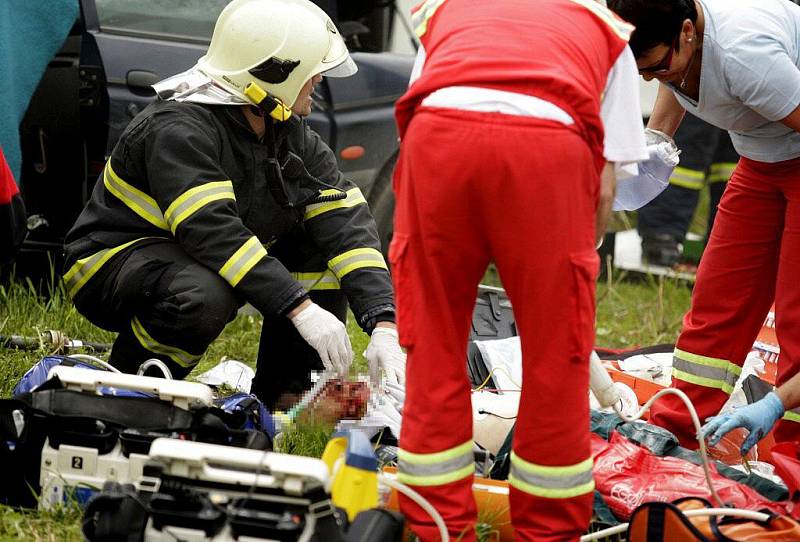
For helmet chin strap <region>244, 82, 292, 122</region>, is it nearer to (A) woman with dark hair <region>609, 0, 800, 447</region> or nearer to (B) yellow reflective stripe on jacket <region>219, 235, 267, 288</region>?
(B) yellow reflective stripe on jacket <region>219, 235, 267, 288</region>

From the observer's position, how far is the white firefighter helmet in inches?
131

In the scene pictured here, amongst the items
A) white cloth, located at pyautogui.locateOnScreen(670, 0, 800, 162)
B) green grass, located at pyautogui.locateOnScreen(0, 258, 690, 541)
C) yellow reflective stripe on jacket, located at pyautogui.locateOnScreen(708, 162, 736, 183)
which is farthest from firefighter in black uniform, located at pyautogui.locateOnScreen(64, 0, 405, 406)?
yellow reflective stripe on jacket, located at pyautogui.locateOnScreen(708, 162, 736, 183)

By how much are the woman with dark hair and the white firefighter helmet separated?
0.90 metres

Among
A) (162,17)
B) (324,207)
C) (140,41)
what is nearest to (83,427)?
(324,207)

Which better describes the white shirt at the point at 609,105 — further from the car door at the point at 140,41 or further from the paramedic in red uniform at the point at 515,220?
the car door at the point at 140,41

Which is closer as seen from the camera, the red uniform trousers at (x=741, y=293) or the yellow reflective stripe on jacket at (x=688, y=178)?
the red uniform trousers at (x=741, y=293)

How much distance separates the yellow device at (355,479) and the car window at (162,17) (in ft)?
8.11

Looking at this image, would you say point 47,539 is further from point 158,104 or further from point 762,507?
point 762,507

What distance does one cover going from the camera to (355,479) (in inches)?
97.1

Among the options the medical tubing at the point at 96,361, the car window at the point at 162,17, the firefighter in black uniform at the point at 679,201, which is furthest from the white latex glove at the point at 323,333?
the firefighter in black uniform at the point at 679,201

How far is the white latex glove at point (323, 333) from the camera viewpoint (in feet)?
10.5

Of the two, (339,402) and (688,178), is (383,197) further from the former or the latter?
(688,178)

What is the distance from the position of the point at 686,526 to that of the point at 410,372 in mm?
696

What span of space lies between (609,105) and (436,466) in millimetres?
872
